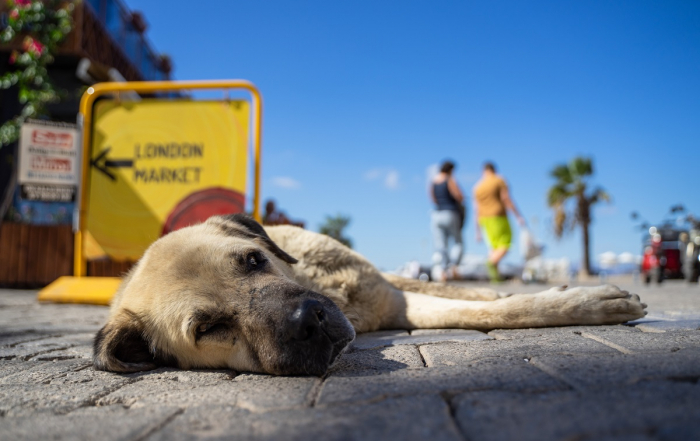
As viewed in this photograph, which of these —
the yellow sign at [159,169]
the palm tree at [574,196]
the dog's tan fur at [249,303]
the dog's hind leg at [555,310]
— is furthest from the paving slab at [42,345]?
the palm tree at [574,196]

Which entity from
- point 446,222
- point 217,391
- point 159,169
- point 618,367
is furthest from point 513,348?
point 446,222

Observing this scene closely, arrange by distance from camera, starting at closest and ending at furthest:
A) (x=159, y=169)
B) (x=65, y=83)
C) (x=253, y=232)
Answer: (x=253, y=232)
(x=159, y=169)
(x=65, y=83)

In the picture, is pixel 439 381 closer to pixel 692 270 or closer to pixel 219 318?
pixel 219 318

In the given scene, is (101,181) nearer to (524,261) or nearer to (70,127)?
(70,127)

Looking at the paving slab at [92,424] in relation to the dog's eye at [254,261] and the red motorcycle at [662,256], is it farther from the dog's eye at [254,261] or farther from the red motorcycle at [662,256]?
the red motorcycle at [662,256]

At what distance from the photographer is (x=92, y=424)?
1499 mm

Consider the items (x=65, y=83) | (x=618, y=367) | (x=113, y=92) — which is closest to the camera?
(x=618, y=367)

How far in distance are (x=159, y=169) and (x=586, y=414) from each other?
20.2 ft

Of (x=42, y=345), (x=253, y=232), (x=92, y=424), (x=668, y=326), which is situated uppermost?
(x=253, y=232)

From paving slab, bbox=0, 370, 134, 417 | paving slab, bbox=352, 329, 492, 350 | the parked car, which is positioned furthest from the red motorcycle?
paving slab, bbox=0, 370, 134, 417

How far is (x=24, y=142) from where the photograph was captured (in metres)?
7.23

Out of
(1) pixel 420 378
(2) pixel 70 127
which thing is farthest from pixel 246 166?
(1) pixel 420 378

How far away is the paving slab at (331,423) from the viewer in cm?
121

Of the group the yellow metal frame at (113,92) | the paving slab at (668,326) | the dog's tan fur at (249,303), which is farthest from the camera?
the yellow metal frame at (113,92)
